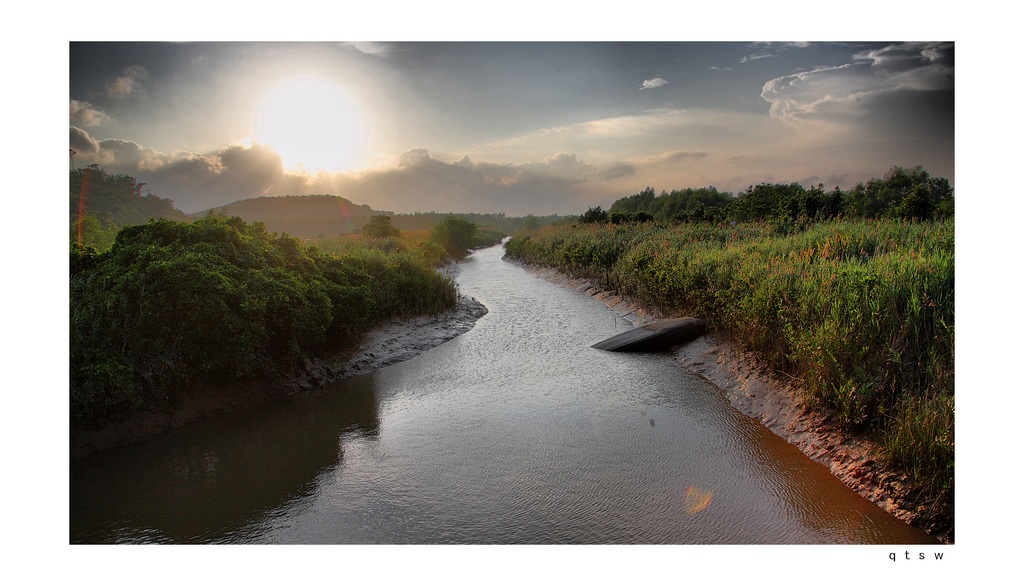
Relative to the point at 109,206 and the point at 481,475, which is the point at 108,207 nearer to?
the point at 109,206

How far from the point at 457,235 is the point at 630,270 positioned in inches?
1240

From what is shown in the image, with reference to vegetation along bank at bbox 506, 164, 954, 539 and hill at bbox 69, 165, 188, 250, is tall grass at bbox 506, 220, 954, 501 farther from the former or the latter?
hill at bbox 69, 165, 188, 250

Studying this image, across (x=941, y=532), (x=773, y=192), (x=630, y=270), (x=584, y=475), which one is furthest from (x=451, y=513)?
(x=773, y=192)

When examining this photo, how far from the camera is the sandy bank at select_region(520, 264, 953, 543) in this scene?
15.0 feet

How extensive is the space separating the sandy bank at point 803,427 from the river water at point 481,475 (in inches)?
6.1

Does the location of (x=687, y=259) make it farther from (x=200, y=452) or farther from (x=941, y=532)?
(x=200, y=452)

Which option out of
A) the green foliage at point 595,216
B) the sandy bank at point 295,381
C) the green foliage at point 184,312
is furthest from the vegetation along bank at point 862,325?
the green foliage at point 595,216

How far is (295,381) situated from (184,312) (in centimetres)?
216

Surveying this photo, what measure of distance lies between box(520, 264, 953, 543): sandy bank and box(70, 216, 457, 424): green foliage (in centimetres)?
673

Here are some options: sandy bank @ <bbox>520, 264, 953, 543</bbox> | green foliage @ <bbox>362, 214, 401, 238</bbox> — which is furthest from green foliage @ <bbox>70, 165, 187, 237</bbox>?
green foliage @ <bbox>362, 214, 401, 238</bbox>

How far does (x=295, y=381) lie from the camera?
28.7 feet

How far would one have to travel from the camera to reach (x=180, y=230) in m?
8.38

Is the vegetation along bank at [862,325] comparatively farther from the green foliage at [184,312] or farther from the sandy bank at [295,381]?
the green foliage at [184,312]

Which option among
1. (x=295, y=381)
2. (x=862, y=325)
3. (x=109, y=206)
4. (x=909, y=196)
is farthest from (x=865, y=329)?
(x=909, y=196)
